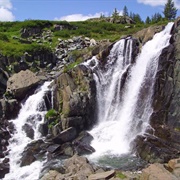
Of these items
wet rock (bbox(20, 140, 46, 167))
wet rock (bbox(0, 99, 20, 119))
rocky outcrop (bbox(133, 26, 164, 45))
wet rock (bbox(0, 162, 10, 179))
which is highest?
rocky outcrop (bbox(133, 26, 164, 45))

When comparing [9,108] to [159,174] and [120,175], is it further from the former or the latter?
[159,174]

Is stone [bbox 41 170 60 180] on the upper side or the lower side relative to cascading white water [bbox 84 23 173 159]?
lower

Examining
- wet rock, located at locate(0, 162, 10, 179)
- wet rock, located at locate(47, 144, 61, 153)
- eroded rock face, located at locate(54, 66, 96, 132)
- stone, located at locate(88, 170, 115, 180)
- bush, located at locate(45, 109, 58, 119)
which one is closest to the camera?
stone, located at locate(88, 170, 115, 180)

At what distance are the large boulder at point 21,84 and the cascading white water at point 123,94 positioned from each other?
9.01m

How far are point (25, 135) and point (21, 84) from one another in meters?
8.90

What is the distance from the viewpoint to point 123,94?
39.9 m

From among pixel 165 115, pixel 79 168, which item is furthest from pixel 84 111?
pixel 79 168

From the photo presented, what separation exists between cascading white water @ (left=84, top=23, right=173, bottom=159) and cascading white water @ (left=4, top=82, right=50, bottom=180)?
279 inches

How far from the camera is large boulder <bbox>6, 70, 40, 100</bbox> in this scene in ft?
144

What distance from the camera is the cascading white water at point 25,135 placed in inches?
1198

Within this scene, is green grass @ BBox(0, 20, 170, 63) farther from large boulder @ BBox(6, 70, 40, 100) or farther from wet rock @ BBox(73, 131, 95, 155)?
wet rock @ BBox(73, 131, 95, 155)

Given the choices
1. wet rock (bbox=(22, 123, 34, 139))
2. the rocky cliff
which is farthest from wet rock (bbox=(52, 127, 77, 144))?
wet rock (bbox=(22, 123, 34, 139))

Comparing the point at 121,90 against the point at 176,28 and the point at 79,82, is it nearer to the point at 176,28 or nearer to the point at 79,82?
the point at 79,82

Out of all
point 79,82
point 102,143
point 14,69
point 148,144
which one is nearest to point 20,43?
point 14,69
